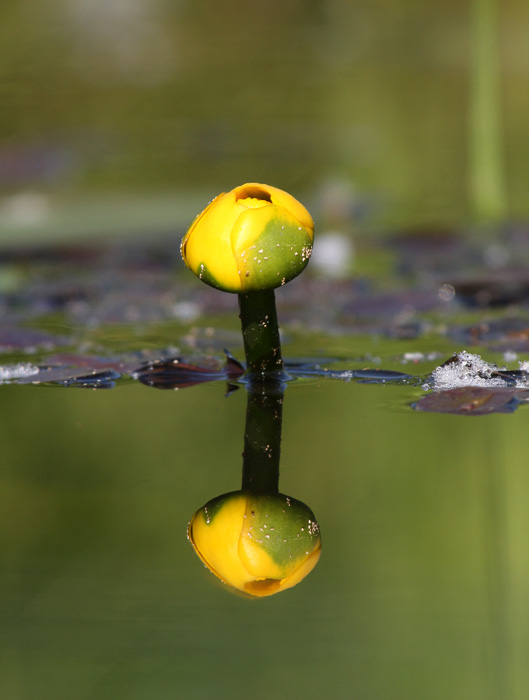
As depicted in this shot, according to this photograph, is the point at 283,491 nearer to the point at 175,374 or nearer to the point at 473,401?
the point at 473,401

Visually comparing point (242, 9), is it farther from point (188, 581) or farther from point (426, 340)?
point (188, 581)

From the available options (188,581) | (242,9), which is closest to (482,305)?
(188,581)

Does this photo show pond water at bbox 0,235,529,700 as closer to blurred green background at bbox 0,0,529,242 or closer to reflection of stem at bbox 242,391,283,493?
reflection of stem at bbox 242,391,283,493

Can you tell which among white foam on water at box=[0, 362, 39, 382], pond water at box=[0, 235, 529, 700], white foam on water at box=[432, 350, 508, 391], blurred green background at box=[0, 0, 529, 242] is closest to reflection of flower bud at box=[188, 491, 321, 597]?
pond water at box=[0, 235, 529, 700]

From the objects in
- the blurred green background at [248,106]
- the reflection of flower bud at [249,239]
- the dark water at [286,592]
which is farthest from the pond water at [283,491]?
the blurred green background at [248,106]

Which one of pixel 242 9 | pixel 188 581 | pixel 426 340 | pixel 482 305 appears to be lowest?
pixel 188 581

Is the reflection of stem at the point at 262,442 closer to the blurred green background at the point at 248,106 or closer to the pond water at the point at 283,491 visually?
the pond water at the point at 283,491
